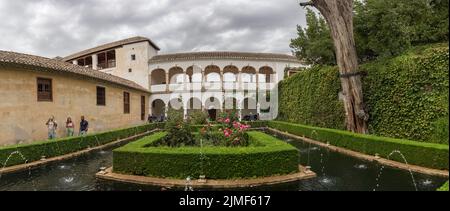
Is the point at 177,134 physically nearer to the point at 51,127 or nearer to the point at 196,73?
the point at 51,127

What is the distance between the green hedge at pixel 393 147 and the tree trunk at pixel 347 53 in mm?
1099

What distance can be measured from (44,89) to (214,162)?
11.0m

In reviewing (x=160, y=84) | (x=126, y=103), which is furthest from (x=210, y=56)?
(x=126, y=103)

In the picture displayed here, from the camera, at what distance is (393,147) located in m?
9.49

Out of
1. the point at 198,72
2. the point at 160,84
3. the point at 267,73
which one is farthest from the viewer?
the point at 267,73

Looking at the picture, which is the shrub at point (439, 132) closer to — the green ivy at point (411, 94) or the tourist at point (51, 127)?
the green ivy at point (411, 94)

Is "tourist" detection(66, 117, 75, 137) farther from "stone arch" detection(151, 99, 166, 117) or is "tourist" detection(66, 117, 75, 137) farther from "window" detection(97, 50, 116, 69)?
"window" detection(97, 50, 116, 69)

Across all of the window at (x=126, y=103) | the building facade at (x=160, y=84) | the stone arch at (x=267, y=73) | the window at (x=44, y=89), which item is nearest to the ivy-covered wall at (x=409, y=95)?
the building facade at (x=160, y=84)

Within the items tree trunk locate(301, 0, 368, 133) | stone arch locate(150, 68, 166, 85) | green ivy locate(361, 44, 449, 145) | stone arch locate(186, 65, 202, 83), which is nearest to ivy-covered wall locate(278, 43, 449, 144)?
green ivy locate(361, 44, 449, 145)

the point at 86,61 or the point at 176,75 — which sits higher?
the point at 86,61

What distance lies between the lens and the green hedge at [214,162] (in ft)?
24.4

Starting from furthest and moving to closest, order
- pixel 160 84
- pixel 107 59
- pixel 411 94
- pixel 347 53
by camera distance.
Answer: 1. pixel 107 59
2. pixel 160 84
3. pixel 347 53
4. pixel 411 94
